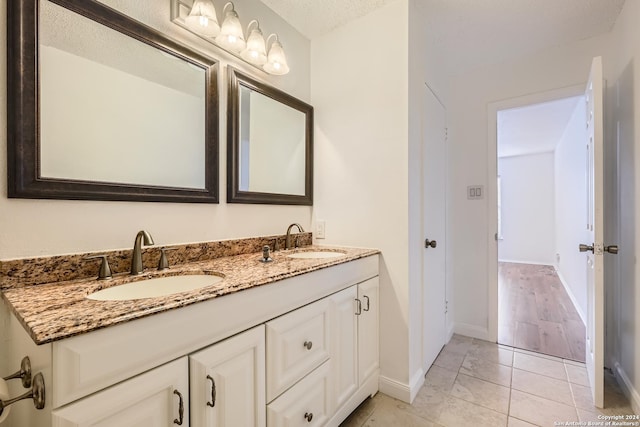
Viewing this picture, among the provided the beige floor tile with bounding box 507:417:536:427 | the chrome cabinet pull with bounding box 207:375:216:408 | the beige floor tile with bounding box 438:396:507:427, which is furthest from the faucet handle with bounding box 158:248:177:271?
the beige floor tile with bounding box 507:417:536:427

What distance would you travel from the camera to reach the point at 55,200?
99 cm

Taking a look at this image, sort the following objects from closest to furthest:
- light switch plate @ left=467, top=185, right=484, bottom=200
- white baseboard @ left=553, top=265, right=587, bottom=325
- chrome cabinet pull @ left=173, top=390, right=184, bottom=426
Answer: chrome cabinet pull @ left=173, top=390, right=184, bottom=426 < light switch plate @ left=467, top=185, right=484, bottom=200 < white baseboard @ left=553, top=265, right=587, bottom=325

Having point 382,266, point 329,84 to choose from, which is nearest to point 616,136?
point 382,266

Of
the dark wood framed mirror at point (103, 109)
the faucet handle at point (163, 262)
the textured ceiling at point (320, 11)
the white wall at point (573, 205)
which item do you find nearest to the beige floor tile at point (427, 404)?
the faucet handle at point (163, 262)

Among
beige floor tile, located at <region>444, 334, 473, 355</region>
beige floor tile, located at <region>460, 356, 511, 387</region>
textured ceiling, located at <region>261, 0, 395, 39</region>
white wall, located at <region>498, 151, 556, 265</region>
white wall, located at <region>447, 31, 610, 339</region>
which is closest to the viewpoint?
textured ceiling, located at <region>261, 0, 395, 39</region>

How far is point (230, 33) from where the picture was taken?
4.62 feet

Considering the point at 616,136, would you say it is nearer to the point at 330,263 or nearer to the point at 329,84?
the point at 329,84

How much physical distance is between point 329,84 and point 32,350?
1.94 metres

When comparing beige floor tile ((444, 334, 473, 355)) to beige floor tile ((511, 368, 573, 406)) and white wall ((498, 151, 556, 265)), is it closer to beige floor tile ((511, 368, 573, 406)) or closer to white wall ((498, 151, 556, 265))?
beige floor tile ((511, 368, 573, 406))

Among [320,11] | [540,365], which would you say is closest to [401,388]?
[540,365]

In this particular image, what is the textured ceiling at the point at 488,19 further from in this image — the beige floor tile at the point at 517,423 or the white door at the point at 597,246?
the beige floor tile at the point at 517,423

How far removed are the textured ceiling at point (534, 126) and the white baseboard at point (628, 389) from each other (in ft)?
6.81

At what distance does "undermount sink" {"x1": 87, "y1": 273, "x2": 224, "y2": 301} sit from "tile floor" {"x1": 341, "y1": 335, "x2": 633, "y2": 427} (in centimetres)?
106

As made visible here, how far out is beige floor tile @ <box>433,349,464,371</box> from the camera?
2.03 m
